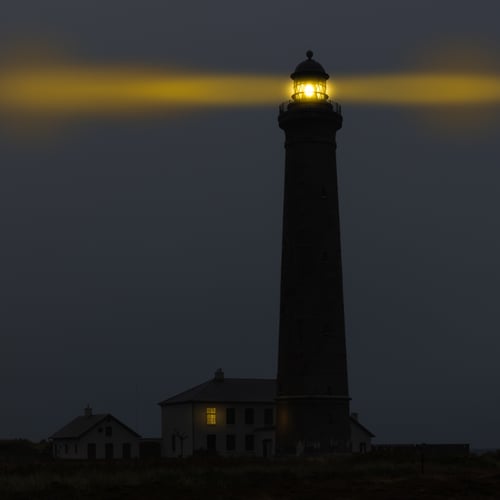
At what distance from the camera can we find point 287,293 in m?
51.6

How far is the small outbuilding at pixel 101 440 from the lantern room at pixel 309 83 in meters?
33.0

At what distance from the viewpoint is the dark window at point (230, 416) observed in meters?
70.8

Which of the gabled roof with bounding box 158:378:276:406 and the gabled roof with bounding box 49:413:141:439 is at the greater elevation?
the gabled roof with bounding box 158:378:276:406

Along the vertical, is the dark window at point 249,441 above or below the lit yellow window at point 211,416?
below

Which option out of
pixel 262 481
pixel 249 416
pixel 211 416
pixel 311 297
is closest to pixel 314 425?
pixel 311 297

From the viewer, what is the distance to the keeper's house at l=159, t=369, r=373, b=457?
2749 inches

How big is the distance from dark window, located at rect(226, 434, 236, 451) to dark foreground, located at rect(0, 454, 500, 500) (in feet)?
84.0

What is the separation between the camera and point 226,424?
70750 millimetres

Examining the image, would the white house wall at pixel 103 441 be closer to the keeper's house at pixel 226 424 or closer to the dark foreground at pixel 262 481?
the keeper's house at pixel 226 424

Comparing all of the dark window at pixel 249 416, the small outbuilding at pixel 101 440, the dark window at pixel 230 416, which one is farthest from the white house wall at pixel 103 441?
the dark window at pixel 249 416

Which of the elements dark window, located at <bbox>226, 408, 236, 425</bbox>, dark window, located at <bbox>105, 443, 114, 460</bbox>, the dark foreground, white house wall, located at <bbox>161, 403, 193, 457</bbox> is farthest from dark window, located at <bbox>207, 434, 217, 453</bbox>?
the dark foreground

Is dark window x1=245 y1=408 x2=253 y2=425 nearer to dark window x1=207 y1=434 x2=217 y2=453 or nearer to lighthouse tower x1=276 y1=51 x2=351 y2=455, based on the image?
dark window x1=207 y1=434 x2=217 y2=453

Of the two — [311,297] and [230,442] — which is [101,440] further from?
[311,297]

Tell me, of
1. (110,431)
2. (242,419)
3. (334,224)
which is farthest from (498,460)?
(110,431)
